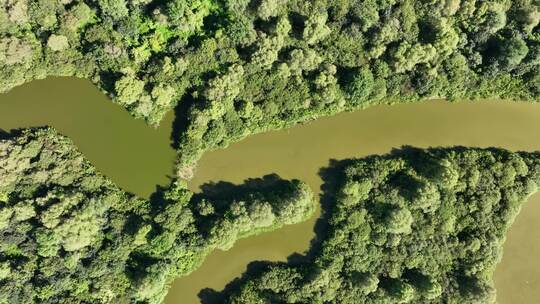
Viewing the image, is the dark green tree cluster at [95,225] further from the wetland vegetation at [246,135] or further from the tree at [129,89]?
the tree at [129,89]

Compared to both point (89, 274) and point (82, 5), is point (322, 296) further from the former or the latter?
point (82, 5)

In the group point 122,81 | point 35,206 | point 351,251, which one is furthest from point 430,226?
point 35,206

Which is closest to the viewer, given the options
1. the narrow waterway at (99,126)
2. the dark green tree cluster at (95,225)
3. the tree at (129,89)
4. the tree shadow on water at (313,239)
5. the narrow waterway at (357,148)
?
the dark green tree cluster at (95,225)

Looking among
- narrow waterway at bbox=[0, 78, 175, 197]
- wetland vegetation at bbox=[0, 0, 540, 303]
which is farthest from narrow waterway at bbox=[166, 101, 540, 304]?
narrow waterway at bbox=[0, 78, 175, 197]

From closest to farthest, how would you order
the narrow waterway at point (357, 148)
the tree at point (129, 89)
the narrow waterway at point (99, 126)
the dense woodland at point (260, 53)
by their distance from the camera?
1. the tree at point (129, 89)
2. the dense woodland at point (260, 53)
3. the narrow waterway at point (99, 126)
4. the narrow waterway at point (357, 148)

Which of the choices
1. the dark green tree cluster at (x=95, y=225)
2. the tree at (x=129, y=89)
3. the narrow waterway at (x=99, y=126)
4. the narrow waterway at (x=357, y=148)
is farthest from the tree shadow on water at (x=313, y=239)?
the tree at (x=129, y=89)
